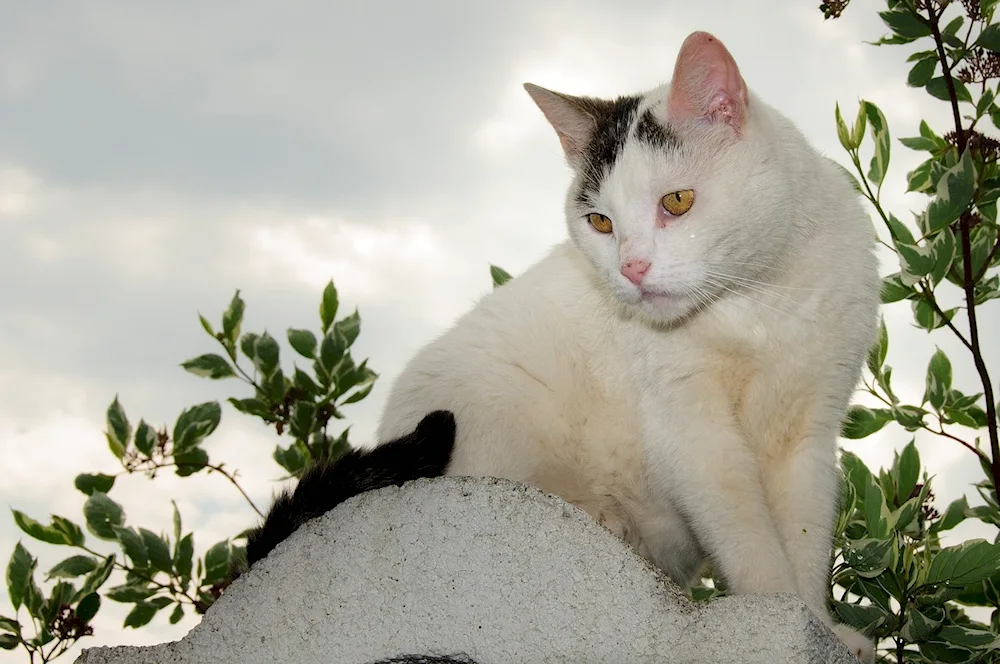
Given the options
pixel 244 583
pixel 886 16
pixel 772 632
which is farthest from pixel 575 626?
pixel 886 16

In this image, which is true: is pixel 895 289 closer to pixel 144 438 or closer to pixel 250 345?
pixel 250 345

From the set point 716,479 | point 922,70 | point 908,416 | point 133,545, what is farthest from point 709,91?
point 133,545

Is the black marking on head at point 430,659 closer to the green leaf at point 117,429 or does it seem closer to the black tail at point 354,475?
the black tail at point 354,475

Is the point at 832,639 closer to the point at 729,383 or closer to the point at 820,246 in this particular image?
the point at 729,383

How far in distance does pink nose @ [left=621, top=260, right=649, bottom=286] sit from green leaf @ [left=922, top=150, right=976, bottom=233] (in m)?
1.08

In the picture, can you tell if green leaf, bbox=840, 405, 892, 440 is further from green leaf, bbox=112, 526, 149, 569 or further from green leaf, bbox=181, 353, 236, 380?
green leaf, bbox=112, 526, 149, 569

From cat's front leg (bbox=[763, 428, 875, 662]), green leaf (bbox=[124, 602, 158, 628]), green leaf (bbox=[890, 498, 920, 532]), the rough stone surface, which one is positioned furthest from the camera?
green leaf (bbox=[124, 602, 158, 628])

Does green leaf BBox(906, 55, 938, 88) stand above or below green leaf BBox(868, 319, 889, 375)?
above

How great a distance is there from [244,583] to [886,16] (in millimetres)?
2319

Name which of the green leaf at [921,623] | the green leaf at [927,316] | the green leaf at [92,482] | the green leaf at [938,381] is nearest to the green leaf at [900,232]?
the green leaf at [927,316]

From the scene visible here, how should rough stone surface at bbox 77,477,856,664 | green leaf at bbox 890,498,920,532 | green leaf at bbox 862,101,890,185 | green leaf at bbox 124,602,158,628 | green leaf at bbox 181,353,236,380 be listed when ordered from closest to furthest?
rough stone surface at bbox 77,477,856,664 → green leaf at bbox 890,498,920,532 → green leaf at bbox 862,101,890,185 → green leaf at bbox 124,602,158,628 → green leaf at bbox 181,353,236,380

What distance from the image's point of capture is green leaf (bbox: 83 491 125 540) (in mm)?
2785

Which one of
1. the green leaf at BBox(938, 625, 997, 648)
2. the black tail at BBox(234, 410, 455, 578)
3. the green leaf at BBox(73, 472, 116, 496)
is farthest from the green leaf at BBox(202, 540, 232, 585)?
the green leaf at BBox(938, 625, 997, 648)

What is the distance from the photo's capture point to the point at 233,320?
3014mm
